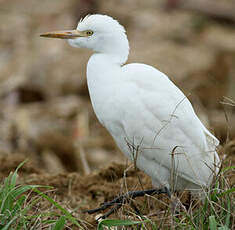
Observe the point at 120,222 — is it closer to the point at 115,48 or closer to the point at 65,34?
the point at 115,48

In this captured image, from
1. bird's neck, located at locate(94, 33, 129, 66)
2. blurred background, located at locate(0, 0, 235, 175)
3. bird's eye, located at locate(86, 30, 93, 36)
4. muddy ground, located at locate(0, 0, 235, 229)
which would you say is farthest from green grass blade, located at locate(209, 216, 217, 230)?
blurred background, located at locate(0, 0, 235, 175)

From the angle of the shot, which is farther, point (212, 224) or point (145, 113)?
point (145, 113)

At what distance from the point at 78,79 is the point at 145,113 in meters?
7.65

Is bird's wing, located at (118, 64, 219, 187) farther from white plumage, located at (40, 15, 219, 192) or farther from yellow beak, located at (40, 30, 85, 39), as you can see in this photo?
yellow beak, located at (40, 30, 85, 39)

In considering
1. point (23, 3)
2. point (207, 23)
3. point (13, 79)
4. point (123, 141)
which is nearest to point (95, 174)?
point (123, 141)

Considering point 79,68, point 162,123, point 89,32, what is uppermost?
point 89,32

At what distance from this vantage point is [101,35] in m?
4.29

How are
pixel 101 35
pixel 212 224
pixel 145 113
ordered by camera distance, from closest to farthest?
1. pixel 212 224
2. pixel 145 113
3. pixel 101 35

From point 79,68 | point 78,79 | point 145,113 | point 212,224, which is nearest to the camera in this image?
point 212,224

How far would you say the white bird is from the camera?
406 centimetres

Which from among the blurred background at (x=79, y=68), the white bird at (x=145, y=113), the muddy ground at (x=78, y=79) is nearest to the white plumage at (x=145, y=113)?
the white bird at (x=145, y=113)

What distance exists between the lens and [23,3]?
55.7ft

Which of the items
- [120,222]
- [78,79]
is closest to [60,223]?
[120,222]

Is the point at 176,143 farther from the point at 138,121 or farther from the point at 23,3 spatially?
the point at 23,3
